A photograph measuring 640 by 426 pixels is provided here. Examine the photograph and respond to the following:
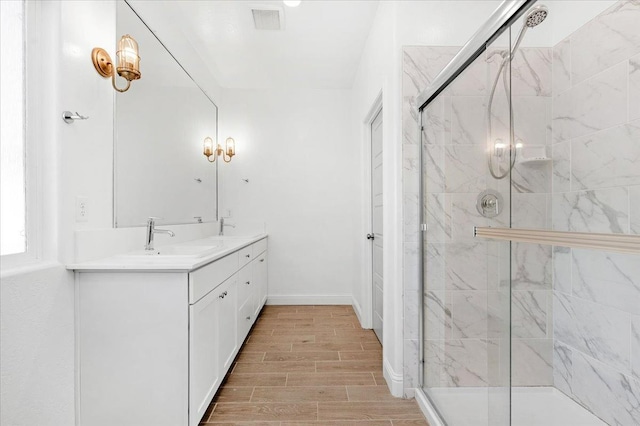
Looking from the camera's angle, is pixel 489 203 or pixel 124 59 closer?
pixel 489 203

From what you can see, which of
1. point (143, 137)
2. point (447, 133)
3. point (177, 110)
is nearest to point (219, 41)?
point (177, 110)

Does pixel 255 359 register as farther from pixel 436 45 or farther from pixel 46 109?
pixel 436 45

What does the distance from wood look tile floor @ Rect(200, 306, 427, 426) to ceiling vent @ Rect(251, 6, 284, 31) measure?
2617 millimetres

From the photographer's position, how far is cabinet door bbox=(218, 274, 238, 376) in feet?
6.49

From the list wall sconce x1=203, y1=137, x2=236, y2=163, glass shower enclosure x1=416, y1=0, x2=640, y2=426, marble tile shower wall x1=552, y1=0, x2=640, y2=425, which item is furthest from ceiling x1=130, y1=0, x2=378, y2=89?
marble tile shower wall x1=552, y1=0, x2=640, y2=425

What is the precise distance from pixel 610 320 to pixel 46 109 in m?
2.61

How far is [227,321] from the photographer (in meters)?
2.13

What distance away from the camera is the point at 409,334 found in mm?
1971

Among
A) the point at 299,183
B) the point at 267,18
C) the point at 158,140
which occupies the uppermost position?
the point at 267,18

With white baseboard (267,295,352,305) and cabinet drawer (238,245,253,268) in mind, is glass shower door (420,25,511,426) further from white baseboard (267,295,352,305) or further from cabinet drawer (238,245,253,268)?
white baseboard (267,295,352,305)

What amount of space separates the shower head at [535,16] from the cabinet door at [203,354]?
1.75 meters

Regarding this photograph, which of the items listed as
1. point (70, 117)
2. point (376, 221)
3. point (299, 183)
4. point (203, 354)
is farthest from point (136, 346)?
point (299, 183)

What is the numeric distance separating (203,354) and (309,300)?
7.82 ft

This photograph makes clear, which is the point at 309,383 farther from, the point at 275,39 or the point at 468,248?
the point at 275,39
